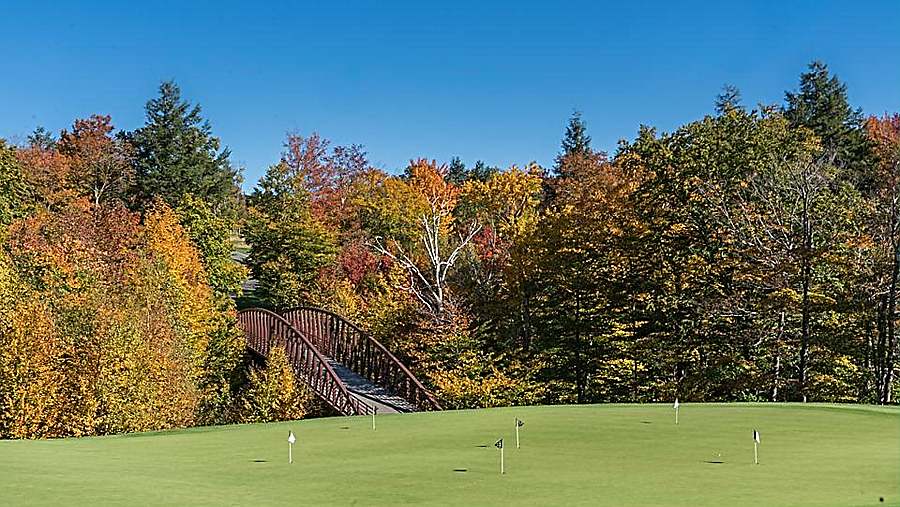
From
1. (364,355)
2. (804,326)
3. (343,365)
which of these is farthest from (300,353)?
(804,326)

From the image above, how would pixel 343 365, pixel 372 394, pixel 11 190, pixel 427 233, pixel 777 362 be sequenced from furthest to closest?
pixel 11 190 < pixel 427 233 < pixel 343 365 < pixel 372 394 < pixel 777 362

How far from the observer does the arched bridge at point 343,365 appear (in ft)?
79.7

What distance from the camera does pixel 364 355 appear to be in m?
28.9

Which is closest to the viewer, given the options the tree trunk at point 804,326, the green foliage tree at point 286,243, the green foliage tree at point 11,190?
the tree trunk at point 804,326

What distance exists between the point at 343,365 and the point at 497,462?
22002 millimetres

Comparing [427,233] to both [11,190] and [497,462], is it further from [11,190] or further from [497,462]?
[497,462]

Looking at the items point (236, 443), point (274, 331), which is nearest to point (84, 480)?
point (236, 443)

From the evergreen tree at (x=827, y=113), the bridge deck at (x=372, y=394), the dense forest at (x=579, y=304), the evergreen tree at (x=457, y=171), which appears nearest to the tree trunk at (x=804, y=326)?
the dense forest at (x=579, y=304)

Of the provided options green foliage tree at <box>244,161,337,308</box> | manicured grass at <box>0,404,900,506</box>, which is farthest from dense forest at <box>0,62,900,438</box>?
manicured grass at <box>0,404,900,506</box>

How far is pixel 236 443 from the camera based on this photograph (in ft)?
34.3

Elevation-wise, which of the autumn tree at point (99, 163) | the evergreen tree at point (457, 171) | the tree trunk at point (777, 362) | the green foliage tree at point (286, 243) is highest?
the evergreen tree at point (457, 171)

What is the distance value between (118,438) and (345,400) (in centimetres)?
1221

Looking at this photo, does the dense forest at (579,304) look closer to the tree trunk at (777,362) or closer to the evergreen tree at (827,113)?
the tree trunk at (777,362)

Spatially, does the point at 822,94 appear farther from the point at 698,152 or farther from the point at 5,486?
the point at 5,486
